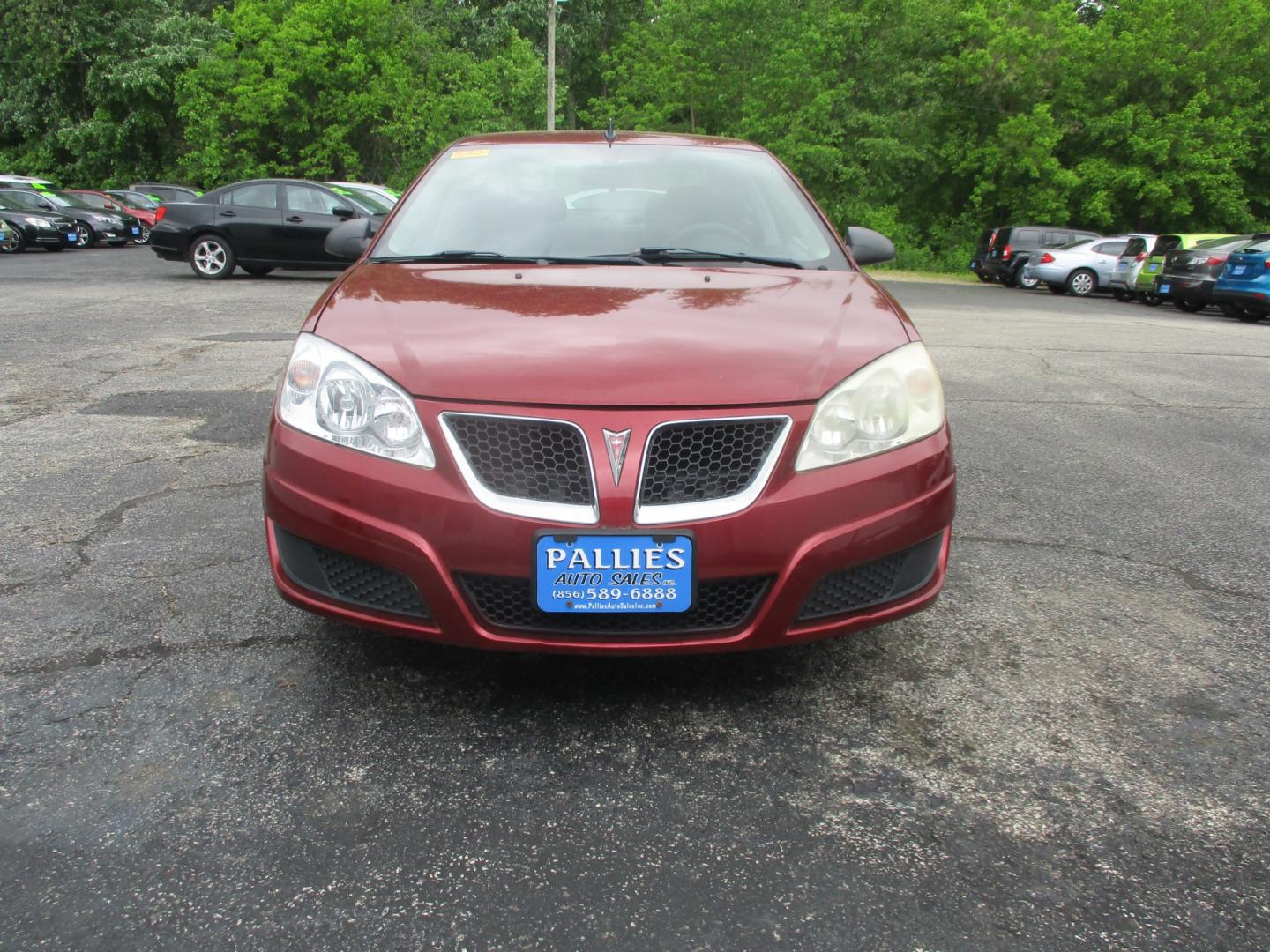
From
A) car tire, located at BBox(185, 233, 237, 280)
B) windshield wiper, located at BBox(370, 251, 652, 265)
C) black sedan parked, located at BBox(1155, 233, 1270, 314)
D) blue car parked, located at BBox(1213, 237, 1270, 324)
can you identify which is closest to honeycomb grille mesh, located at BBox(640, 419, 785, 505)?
windshield wiper, located at BBox(370, 251, 652, 265)

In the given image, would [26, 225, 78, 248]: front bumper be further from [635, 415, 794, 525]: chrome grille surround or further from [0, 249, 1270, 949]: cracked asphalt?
[635, 415, 794, 525]: chrome grille surround

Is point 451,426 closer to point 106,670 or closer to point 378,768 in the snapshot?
point 378,768

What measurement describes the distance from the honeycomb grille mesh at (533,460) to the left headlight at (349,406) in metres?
0.13

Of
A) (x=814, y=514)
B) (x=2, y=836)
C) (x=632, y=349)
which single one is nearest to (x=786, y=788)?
(x=814, y=514)

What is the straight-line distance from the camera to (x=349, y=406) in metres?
2.54

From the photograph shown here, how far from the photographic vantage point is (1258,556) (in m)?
4.05

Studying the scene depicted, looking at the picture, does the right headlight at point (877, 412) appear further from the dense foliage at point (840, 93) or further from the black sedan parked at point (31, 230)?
the dense foliage at point (840, 93)

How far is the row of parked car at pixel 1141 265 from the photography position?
1611cm

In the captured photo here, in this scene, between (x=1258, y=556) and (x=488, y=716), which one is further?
(x=1258, y=556)

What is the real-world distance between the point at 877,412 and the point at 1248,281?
16.0 meters

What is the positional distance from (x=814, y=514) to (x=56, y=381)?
6574 millimetres

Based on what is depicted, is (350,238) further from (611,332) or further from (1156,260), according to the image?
(1156,260)

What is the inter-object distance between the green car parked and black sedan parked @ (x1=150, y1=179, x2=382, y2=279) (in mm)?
14195

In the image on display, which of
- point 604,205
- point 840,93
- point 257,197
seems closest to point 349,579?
point 604,205
